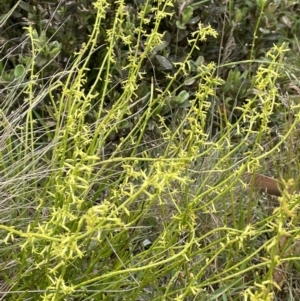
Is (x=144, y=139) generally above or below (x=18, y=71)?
below

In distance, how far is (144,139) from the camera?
2.47m

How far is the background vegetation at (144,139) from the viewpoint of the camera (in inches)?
61.0

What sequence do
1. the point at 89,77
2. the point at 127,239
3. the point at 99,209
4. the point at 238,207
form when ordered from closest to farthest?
the point at 99,209
the point at 127,239
the point at 238,207
the point at 89,77

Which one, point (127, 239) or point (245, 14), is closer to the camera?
point (127, 239)

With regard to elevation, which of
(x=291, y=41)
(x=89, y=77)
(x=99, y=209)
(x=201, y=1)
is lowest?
(x=291, y=41)

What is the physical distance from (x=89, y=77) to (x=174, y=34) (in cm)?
42

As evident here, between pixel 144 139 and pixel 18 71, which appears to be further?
pixel 144 139

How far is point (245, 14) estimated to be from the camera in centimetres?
284

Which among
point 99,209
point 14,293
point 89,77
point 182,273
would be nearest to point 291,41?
point 89,77

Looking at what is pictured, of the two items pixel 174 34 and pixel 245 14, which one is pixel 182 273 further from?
pixel 245 14

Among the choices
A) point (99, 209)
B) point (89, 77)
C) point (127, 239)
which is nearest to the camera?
point (99, 209)

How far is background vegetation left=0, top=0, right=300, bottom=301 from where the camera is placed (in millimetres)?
1549

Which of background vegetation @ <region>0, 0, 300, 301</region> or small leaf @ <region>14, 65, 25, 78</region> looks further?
small leaf @ <region>14, 65, 25, 78</region>

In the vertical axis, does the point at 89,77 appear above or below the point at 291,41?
above
